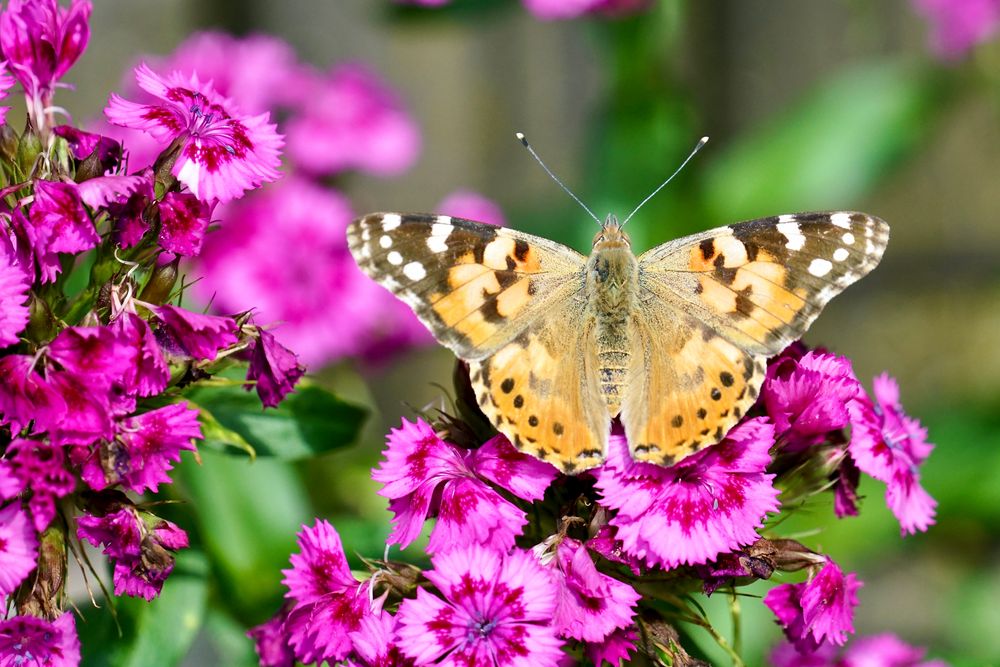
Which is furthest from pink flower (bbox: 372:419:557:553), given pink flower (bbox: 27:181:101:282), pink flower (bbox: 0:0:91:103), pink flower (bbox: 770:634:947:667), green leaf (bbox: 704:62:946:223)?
green leaf (bbox: 704:62:946:223)

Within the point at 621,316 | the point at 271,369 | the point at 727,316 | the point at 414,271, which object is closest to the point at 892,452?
the point at 727,316

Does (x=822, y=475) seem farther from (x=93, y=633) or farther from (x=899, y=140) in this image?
(x=899, y=140)

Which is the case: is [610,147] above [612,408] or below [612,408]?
above

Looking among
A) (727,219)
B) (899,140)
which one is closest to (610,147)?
(727,219)

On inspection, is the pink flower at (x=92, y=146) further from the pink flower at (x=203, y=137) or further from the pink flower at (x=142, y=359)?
the pink flower at (x=142, y=359)

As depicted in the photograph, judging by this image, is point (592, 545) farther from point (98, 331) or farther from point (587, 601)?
point (98, 331)

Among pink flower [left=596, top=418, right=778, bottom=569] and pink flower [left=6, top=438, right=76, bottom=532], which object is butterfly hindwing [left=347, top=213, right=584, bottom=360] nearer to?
pink flower [left=596, top=418, right=778, bottom=569]

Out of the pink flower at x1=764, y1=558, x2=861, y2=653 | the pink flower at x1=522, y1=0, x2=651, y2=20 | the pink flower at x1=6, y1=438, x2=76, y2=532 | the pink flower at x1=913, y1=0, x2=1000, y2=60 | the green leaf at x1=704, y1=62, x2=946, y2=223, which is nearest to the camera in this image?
the pink flower at x1=6, y1=438, x2=76, y2=532
